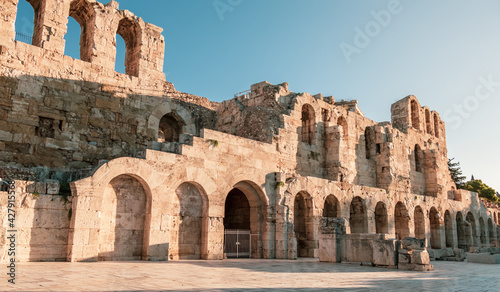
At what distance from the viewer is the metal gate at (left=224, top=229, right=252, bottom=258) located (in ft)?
54.2

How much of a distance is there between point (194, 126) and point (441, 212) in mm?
17609

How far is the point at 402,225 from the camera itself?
78.7 ft

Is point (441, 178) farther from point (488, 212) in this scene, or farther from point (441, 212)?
point (488, 212)

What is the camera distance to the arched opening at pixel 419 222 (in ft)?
83.6

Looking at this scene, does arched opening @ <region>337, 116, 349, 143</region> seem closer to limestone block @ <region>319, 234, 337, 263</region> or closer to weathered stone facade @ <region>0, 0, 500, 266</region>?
weathered stone facade @ <region>0, 0, 500, 266</region>

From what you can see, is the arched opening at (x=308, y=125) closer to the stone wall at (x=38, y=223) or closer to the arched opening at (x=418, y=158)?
the arched opening at (x=418, y=158)

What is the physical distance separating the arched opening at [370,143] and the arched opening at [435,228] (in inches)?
215

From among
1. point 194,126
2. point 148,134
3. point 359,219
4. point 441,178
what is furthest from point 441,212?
point 148,134

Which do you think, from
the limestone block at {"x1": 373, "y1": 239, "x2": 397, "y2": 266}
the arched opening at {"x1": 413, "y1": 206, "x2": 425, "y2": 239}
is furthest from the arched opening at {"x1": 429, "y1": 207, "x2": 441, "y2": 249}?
the limestone block at {"x1": 373, "y1": 239, "x2": 397, "y2": 266}

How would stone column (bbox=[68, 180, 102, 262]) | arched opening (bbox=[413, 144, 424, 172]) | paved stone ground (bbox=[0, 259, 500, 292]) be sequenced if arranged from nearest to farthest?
paved stone ground (bbox=[0, 259, 500, 292]) → stone column (bbox=[68, 180, 102, 262]) → arched opening (bbox=[413, 144, 424, 172])

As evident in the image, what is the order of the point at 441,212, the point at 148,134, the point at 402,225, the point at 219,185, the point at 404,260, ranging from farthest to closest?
the point at 441,212 < the point at 402,225 < the point at 148,134 < the point at 219,185 < the point at 404,260

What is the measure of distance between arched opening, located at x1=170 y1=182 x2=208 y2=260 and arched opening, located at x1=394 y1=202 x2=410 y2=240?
45.2 ft

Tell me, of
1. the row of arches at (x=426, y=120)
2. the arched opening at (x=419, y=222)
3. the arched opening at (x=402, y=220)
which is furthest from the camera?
the row of arches at (x=426, y=120)

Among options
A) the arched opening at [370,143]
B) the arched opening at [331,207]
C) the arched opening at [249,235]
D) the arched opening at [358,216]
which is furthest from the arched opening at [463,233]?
the arched opening at [249,235]
